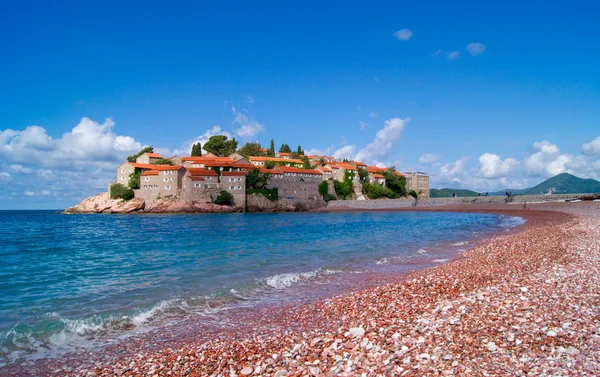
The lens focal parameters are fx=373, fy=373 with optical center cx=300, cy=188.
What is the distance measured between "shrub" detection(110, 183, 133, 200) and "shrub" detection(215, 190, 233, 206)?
21.7m

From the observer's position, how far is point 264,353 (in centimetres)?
671

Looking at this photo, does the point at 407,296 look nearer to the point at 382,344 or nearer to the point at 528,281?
the point at 528,281

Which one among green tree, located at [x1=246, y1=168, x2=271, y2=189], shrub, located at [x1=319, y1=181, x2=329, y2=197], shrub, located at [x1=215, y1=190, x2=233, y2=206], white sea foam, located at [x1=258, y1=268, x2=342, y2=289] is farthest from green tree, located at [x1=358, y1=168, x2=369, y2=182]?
white sea foam, located at [x1=258, y1=268, x2=342, y2=289]

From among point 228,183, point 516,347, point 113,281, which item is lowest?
point 113,281

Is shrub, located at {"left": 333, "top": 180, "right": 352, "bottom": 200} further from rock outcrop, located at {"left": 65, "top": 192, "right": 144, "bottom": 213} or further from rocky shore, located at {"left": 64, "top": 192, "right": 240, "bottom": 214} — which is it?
rock outcrop, located at {"left": 65, "top": 192, "right": 144, "bottom": 213}

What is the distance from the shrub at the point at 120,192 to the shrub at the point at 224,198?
2167 cm

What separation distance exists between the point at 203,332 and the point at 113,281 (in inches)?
325

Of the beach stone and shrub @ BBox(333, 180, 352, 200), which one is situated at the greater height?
shrub @ BBox(333, 180, 352, 200)

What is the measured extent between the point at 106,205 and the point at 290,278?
86.8m

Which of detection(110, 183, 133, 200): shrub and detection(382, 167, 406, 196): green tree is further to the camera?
detection(382, 167, 406, 196): green tree

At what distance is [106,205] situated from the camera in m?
88.6

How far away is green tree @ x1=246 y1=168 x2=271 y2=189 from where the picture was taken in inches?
3438

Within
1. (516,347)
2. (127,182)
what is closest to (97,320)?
(516,347)

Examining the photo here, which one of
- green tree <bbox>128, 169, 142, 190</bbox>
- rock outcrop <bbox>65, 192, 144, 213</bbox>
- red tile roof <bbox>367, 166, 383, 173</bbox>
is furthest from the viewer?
→ red tile roof <bbox>367, 166, 383, 173</bbox>
